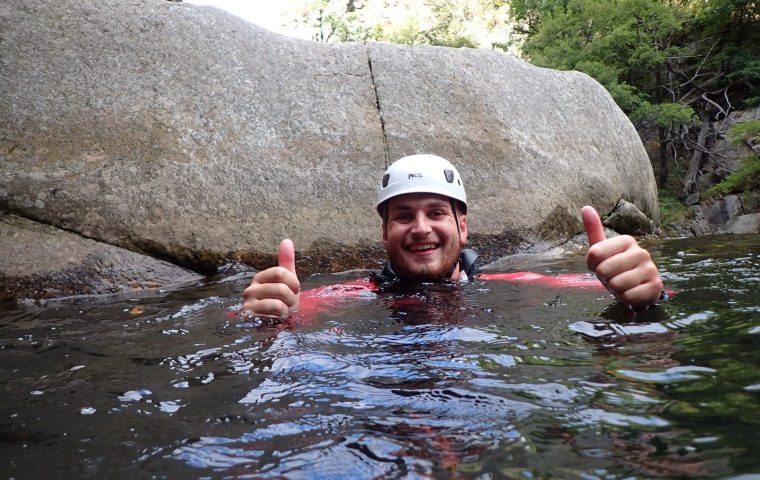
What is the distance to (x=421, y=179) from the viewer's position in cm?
437

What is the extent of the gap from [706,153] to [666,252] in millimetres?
10819

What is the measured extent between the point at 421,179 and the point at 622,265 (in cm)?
202

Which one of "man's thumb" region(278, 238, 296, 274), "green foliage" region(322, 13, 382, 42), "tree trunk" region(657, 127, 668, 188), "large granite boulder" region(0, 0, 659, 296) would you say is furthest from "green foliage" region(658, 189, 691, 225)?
"green foliage" region(322, 13, 382, 42)

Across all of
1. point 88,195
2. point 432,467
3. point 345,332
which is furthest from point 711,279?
point 88,195

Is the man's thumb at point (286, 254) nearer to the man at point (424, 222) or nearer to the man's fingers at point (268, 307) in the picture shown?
the man's fingers at point (268, 307)

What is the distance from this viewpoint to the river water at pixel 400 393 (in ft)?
4.70

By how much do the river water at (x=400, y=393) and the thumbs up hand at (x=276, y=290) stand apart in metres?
0.15

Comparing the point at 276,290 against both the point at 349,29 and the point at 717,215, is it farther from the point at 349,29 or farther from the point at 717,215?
the point at 349,29

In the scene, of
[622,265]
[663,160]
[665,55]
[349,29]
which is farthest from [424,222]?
[349,29]

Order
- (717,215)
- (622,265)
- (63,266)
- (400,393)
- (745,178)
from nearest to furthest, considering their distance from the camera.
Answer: (400,393)
(622,265)
(63,266)
(745,178)
(717,215)

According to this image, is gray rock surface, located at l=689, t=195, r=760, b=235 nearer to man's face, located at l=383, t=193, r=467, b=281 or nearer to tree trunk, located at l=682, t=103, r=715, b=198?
tree trunk, located at l=682, t=103, r=715, b=198

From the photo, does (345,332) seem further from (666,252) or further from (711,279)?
(666,252)

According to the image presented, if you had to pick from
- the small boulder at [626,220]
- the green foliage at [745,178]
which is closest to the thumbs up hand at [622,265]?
the small boulder at [626,220]

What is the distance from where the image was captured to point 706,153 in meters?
15.4
